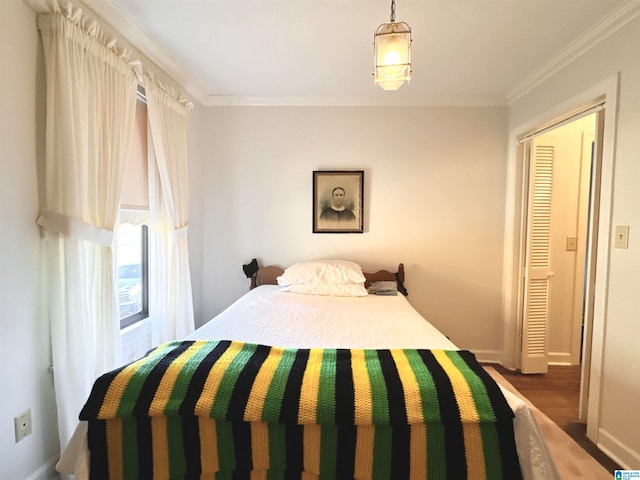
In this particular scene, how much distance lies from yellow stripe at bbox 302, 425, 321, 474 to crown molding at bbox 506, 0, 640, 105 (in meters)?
2.56

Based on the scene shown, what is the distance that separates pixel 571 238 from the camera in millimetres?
2928


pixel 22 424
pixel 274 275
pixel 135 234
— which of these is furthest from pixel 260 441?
pixel 274 275

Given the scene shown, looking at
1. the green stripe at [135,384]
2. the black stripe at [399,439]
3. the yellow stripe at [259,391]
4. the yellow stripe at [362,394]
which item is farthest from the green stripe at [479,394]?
the green stripe at [135,384]

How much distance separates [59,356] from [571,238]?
3.86 metres

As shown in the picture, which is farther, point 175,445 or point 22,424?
point 22,424

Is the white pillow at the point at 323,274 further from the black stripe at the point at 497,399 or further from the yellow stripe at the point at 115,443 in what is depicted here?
the yellow stripe at the point at 115,443

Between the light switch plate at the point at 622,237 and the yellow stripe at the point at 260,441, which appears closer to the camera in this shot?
the yellow stripe at the point at 260,441

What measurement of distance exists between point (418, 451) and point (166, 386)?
2.92 ft

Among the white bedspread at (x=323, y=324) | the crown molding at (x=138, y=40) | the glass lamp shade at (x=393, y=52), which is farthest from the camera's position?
the crown molding at (x=138, y=40)

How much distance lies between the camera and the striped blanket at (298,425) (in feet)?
3.40

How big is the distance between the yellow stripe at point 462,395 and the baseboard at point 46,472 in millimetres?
1847

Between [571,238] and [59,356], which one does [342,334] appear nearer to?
[59,356]

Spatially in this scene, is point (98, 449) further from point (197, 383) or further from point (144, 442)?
point (197, 383)

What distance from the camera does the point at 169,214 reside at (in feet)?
7.66
